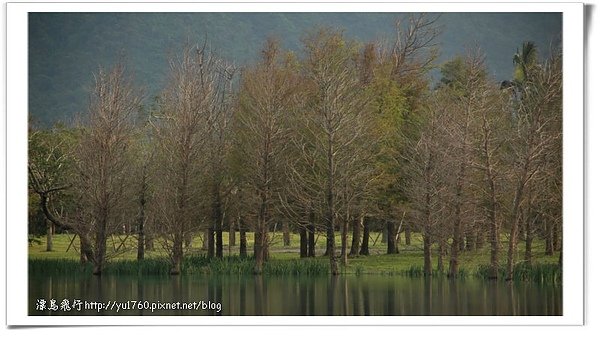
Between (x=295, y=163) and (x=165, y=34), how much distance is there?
28.6 feet

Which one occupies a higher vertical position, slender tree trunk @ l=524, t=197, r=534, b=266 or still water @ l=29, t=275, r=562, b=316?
slender tree trunk @ l=524, t=197, r=534, b=266

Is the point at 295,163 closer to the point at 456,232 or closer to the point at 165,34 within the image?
the point at 456,232

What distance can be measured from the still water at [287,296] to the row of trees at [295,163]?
3.92 feet

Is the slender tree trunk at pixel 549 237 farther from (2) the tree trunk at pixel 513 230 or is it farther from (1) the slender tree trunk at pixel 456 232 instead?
(1) the slender tree trunk at pixel 456 232

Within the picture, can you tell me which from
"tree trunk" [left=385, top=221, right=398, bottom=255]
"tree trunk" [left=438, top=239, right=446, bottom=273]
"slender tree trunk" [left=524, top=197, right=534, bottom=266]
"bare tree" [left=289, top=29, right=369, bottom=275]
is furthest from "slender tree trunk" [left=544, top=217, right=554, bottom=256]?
"tree trunk" [left=385, top=221, right=398, bottom=255]

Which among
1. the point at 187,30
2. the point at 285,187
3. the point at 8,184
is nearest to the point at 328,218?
the point at 285,187

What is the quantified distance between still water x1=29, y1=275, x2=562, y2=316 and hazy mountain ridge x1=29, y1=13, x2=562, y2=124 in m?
3.61

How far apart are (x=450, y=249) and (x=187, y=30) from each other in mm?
7829

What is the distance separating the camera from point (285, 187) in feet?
67.6

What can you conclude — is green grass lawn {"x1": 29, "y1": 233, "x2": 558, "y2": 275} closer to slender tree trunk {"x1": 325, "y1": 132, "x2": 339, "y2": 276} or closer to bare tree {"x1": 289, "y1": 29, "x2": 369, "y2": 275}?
slender tree trunk {"x1": 325, "y1": 132, "x2": 339, "y2": 276}

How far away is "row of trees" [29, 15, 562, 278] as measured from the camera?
1891 centimetres
